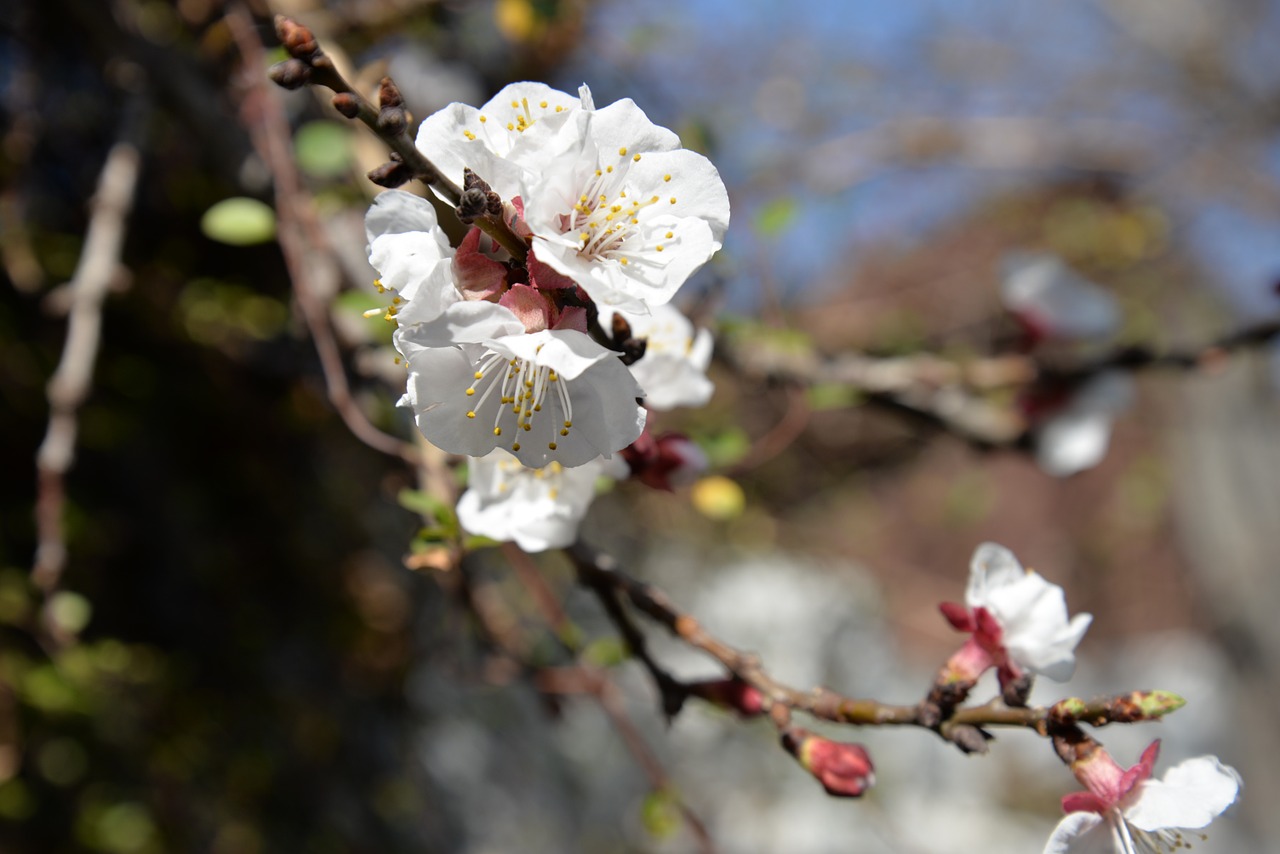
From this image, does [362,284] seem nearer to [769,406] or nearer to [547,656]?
[547,656]

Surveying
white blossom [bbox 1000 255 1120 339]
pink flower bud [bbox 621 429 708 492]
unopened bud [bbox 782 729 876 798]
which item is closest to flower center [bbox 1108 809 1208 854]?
unopened bud [bbox 782 729 876 798]

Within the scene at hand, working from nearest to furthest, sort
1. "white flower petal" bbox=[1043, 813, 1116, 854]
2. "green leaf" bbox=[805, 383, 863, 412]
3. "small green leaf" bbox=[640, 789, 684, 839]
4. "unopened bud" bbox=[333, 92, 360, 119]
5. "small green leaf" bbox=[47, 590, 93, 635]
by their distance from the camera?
1. "unopened bud" bbox=[333, 92, 360, 119]
2. "white flower petal" bbox=[1043, 813, 1116, 854]
3. "small green leaf" bbox=[640, 789, 684, 839]
4. "small green leaf" bbox=[47, 590, 93, 635]
5. "green leaf" bbox=[805, 383, 863, 412]

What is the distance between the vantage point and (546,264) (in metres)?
0.47

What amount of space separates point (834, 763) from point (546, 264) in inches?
16.1

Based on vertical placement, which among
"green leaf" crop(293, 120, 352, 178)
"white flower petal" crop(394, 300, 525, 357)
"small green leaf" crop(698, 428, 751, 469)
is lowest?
"small green leaf" crop(698, 428, 751, 469)

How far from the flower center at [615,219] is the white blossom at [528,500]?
0.16 m

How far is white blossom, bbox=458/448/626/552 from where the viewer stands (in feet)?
2.02

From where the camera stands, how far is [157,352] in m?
1.58

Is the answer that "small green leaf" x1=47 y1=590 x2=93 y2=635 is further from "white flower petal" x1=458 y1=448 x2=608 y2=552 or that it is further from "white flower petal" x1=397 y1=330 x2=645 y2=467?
"white flower petal" x1=397 y1=330 x2=645 y2=467

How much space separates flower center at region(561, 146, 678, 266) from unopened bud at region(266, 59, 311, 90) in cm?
16

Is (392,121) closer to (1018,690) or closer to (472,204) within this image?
(472,204)

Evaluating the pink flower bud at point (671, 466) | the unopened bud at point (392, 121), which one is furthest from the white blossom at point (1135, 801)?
the unopened bud at point (392, 121)

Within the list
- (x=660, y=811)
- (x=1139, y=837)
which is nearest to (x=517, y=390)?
(x=1139, y=837)

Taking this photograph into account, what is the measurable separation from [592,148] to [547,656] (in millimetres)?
881
